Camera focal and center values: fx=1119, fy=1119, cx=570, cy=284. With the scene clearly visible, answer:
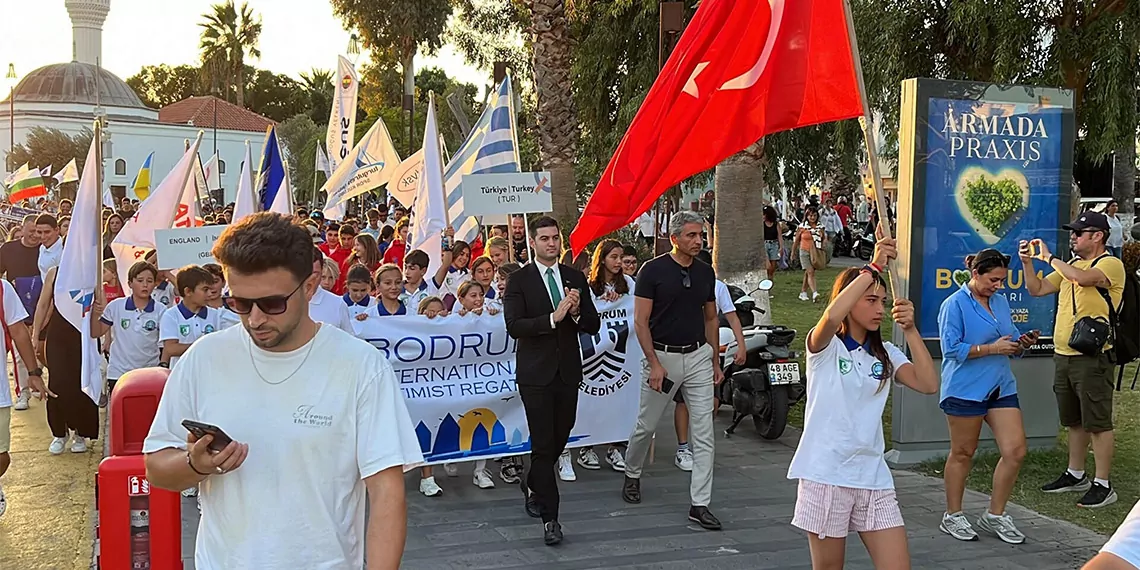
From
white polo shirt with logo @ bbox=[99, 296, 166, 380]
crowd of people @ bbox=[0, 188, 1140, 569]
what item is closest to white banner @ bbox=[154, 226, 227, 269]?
crowd of people @ bbox=[0, 188, 1140, 569]

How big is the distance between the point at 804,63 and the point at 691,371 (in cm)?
254

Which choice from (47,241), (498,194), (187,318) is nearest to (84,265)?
(187,318)

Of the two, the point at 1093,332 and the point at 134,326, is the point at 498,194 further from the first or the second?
the point at 1093,332

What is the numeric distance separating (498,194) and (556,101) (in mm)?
8406

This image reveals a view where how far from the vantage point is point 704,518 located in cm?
720

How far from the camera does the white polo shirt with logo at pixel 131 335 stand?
8.58 meters

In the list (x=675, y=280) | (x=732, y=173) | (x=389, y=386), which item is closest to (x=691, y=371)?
(x=675, y=280)

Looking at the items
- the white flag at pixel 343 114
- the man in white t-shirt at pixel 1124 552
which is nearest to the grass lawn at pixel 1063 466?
the man in white t-shirt at pixel 1124 552

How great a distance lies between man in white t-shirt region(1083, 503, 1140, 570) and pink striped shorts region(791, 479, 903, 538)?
255 cm

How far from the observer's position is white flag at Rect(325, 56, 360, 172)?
19.3 m

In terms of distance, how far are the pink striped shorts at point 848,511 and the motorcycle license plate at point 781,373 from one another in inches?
192

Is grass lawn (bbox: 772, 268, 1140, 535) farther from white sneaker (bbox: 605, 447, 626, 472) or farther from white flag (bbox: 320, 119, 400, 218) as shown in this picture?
white flag (bbox: 320, 119, 400, 218)

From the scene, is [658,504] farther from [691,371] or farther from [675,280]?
[675,280]

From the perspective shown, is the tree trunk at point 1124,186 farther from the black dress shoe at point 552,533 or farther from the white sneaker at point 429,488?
the black dress shoe at point 552,533
